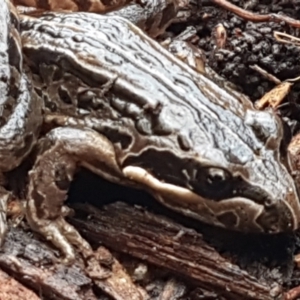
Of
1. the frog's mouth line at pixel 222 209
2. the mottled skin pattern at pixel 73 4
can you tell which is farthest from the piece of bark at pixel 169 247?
the mottled skin pattern at pixel 73 4

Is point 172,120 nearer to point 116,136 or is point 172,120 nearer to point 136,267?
point 116,136

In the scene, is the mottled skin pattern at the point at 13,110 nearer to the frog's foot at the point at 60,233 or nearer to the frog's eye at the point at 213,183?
the frog's foot at the point at 60,233

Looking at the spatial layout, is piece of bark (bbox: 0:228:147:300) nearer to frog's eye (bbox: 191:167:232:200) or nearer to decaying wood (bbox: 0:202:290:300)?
decaying wood (bbox: 0:202:290:300)

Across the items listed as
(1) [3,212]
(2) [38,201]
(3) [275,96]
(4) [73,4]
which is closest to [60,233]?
(2) [38,201]

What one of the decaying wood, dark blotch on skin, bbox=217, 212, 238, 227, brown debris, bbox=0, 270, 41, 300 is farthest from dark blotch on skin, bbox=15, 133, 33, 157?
dark blotch on skin, bbox=217, 212, 238, 227

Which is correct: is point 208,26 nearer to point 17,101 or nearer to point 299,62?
point 299,62
